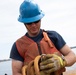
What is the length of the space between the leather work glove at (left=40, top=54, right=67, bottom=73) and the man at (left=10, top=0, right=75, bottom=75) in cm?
27

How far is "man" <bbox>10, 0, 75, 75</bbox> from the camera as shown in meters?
5.25

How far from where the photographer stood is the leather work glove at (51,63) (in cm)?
486

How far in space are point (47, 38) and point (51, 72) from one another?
0.54 meters

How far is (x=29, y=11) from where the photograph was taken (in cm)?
535

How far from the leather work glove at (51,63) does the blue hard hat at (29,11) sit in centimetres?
66

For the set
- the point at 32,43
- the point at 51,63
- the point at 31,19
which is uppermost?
the point at 31,19

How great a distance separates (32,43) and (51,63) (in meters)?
0.57

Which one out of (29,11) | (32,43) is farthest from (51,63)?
(29,11)

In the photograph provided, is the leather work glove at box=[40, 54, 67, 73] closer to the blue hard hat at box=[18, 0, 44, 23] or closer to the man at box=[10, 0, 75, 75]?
the man at box=[10, 0, 75, 75]

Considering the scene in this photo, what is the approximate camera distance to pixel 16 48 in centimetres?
538

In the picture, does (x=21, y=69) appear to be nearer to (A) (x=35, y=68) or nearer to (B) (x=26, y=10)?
(A) (x=35, y=68)

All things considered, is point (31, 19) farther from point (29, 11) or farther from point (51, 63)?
point (51, 63)

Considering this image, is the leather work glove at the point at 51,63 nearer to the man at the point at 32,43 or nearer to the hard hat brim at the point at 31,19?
the man at the point at 32,43

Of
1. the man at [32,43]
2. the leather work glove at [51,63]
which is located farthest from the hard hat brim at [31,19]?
the leather work glove at [51,63]
